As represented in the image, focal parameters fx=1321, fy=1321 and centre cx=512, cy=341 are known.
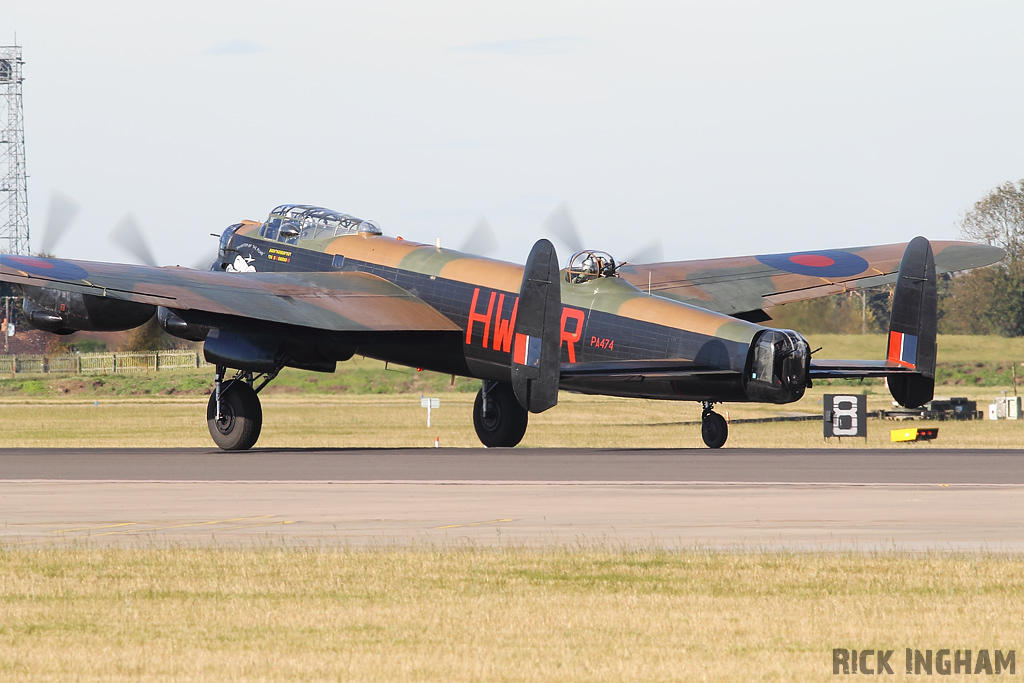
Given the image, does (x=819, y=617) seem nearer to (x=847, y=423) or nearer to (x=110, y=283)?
(x=110, y=283)

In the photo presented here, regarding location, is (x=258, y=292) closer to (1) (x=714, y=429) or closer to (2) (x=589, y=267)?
(2) (x=589, y=267)

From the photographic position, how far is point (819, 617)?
37.7 ft

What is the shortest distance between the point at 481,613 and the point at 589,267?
19.9 meters

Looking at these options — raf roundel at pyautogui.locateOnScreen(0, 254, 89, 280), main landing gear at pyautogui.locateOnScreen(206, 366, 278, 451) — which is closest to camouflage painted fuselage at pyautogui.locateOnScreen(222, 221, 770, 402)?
main landing gear at pyautogui.locateOnScreen(206, 366, 278, 451)

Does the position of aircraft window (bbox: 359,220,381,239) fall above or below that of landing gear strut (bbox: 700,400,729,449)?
above

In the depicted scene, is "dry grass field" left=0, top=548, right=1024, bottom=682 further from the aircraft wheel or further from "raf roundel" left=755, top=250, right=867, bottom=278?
"raf roundel" left=755, top=250, right=867, bottom=278

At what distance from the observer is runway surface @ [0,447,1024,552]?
633 inches

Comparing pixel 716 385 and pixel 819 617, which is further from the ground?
pixel 716 385

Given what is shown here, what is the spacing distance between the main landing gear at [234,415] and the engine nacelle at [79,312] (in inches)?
97.5

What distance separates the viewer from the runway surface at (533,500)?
16.1 meters

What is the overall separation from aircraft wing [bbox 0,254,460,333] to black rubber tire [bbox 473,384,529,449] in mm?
2598

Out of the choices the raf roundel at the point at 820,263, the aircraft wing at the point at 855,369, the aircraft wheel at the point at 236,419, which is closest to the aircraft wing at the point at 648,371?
the aircraft wing at the point at 855,369

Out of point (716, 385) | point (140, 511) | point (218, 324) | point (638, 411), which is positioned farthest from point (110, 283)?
point (638, 411)

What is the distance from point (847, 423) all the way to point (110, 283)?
21325 mm
